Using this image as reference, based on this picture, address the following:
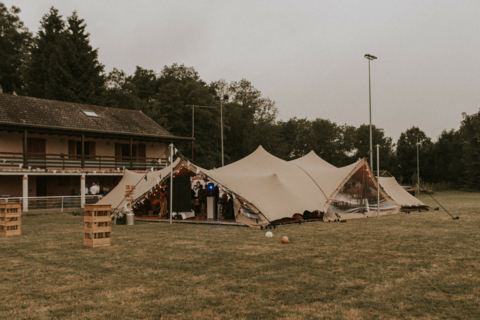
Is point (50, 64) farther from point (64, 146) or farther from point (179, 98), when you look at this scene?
point (64, 146)

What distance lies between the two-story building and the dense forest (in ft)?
39.5

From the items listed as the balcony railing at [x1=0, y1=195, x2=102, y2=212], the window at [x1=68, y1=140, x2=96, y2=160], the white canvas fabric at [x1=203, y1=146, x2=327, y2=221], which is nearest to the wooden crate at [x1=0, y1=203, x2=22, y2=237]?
the white canvas fabric at [x1=203, y1=146, x2=327, y2=221]

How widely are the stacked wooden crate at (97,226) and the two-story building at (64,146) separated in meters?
15.0

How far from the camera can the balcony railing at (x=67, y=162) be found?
25172mm

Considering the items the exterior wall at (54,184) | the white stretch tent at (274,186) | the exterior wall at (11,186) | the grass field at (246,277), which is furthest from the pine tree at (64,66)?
the grass field at (246,277)

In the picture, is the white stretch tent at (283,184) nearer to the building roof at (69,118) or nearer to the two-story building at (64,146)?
the two-story building at (64,146)

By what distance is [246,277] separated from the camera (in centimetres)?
641

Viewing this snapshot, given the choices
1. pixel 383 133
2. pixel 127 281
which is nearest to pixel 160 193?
pixel 127 281

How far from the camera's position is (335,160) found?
245 ft

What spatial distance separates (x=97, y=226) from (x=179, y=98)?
39.2 meters

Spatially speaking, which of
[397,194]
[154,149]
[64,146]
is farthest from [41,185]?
[397,194]

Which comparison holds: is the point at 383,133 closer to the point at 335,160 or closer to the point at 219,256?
the point at 335,160

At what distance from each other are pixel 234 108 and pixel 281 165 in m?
40.4

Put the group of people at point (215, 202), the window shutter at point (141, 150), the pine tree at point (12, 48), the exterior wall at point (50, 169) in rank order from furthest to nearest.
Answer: the pine tree at point (12, 48) < the window shutter at point (141, 150) < the exterior wall at point (50, 169) < the group of people at point (215, 202)
